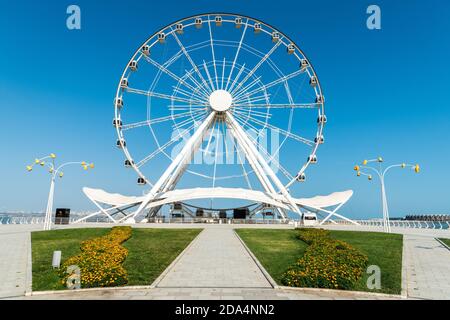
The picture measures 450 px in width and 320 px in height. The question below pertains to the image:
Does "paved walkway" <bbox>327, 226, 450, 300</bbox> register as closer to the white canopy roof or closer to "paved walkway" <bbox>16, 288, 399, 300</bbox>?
"paved walkway" <bbox>16, 288, 399, 300</bbox>

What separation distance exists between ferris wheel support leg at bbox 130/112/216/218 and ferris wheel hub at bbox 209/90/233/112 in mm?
1084

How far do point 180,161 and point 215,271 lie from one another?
91.7ft

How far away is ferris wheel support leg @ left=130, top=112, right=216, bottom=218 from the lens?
37750mm

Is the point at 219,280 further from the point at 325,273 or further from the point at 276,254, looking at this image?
the point at 276,254

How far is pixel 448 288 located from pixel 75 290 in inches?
448

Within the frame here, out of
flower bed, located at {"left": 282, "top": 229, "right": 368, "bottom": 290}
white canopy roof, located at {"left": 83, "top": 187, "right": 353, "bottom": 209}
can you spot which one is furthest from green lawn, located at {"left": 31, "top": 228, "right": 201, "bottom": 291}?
white canopy roof, located at {"left": 83, "top": 187, "right": 353, "bottom": 209}

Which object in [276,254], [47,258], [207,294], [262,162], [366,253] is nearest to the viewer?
[207,294]

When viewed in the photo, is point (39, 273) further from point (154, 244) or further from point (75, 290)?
point (154, 244)

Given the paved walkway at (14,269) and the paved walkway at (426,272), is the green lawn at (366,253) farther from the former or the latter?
the paved walkway at (14,269)

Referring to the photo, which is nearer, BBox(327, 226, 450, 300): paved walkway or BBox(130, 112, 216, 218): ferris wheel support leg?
BBox(327, 226, 450, 300): paved walkway

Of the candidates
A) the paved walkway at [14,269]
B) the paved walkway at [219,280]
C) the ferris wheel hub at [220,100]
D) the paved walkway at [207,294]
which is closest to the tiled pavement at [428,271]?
the paved walkway at [219,280]

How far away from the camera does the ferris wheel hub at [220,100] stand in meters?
38.7

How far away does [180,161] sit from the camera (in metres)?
38.9

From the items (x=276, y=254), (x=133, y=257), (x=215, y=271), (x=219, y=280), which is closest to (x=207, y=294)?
(x=219, y=280)
